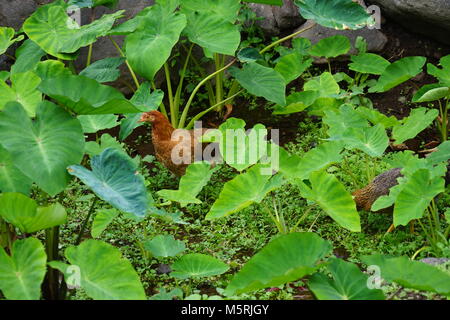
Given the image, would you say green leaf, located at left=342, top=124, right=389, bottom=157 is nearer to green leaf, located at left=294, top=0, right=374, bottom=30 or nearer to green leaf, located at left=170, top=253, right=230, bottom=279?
green leaf, located at left=294, top=0, right=374, bottom=30

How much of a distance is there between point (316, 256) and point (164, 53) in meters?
1.69

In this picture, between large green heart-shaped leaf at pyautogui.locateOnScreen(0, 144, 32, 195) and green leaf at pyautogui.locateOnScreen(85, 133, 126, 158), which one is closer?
large green heart-shaped leaf at pyautogui.locateOnScreen(0, 144, 32, 195)

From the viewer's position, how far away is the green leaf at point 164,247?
3.23m

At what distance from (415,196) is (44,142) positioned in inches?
66.1

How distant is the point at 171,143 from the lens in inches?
161

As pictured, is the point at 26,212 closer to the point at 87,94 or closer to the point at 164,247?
the point at 87,94

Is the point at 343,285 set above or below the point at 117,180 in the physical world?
below

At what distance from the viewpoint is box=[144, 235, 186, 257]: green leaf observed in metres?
3.23

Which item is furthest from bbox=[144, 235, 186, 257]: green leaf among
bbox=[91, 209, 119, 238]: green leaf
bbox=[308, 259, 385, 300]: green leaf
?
bbox=[308, 259, 385, 300]: green leaf

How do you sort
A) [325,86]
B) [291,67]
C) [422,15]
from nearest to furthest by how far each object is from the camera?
[325,86] < [291,67] < [422,15]

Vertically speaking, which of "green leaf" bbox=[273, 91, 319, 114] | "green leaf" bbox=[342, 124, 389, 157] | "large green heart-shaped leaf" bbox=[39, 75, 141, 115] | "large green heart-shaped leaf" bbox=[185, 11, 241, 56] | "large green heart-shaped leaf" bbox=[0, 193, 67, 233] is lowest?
"green leaf" bbox=[273, 91, 319, 114]

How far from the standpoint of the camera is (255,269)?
2.74 metres

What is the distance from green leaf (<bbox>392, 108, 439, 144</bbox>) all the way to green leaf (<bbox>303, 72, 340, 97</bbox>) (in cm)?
51

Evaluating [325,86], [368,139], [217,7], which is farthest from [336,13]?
[368,139]
